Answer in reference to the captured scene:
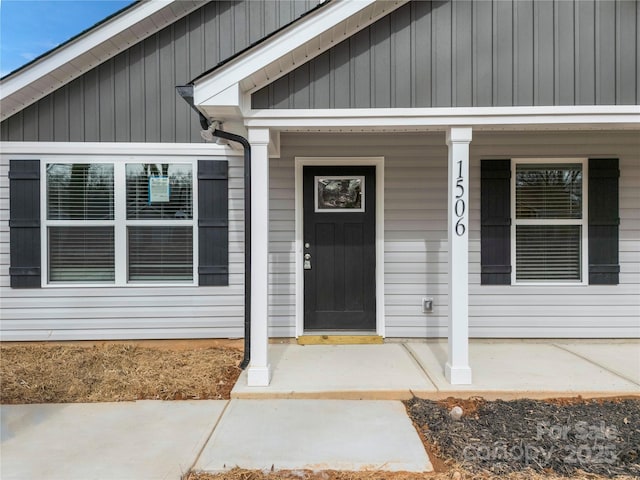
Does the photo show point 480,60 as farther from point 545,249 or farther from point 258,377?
point 258,377

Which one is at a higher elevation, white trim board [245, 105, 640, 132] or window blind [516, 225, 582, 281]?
white trim board [245, 105, 640, 132]

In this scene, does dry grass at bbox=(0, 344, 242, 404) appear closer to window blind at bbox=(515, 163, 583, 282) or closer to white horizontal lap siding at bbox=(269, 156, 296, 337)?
white horizontal lap siding at bbox=(269, 156, 296, 337)

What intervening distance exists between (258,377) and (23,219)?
3.33m

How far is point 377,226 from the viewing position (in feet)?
15.6

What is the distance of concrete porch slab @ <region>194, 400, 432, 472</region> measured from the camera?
7.82ft

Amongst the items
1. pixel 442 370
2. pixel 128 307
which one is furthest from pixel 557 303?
pixel 128 307

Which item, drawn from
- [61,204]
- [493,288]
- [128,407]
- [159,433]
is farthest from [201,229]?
[493,288]

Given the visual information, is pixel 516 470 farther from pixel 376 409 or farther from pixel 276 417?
pixel 276 417

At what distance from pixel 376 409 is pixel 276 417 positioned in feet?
2.55

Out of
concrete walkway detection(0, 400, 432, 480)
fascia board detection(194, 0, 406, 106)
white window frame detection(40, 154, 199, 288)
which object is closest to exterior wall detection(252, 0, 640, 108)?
fascia board detection(194, 0, 406, 106)

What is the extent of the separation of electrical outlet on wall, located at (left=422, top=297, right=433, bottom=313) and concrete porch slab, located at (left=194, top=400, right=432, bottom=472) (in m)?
1.70

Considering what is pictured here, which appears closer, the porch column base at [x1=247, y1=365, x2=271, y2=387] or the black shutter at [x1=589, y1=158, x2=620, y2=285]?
the porch column base at [x1=247, y1=365, x2=271, y2=387]

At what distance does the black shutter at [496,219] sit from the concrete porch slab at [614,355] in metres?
1.04

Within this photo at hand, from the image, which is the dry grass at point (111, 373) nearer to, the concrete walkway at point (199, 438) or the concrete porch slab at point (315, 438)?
the concrete walkway at point (199, 438)
